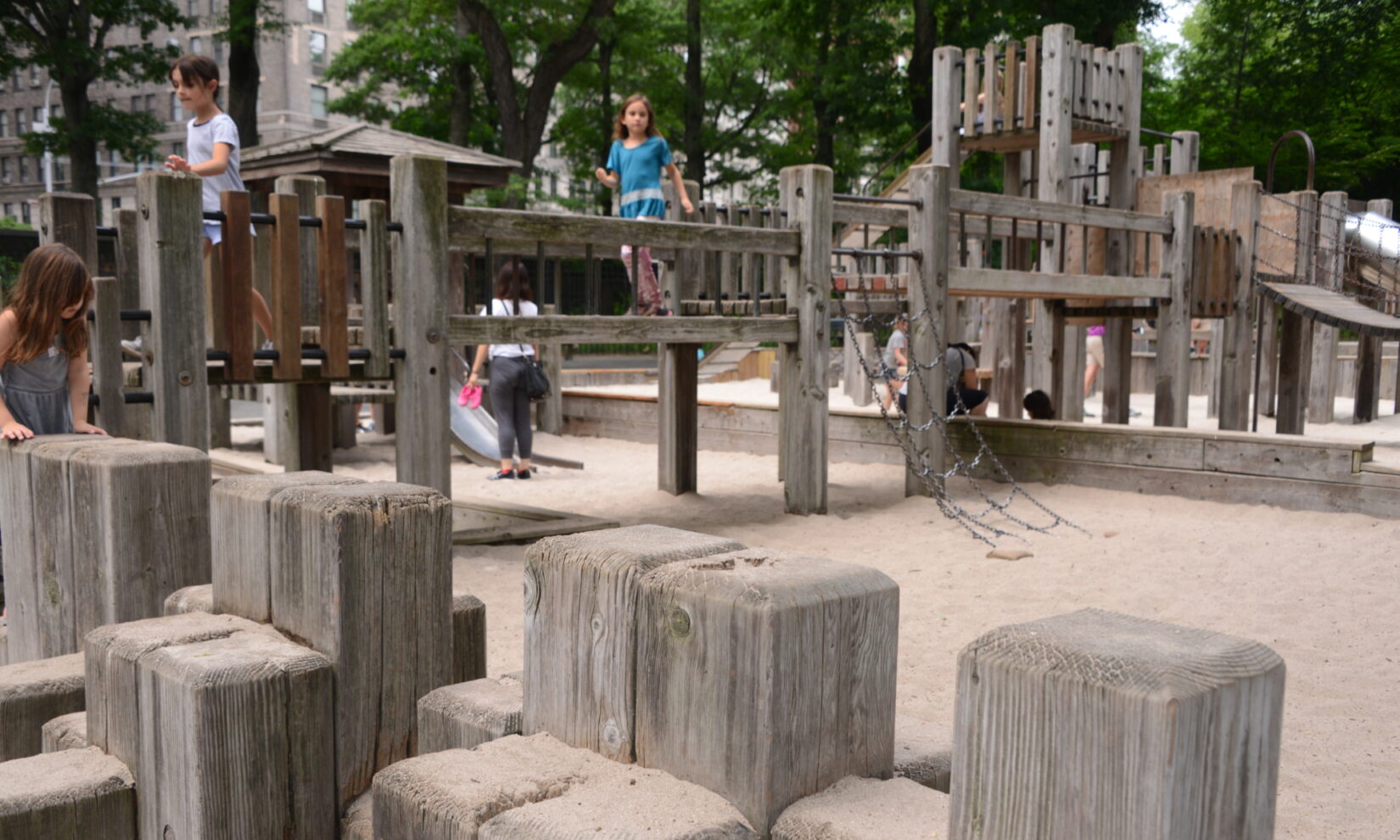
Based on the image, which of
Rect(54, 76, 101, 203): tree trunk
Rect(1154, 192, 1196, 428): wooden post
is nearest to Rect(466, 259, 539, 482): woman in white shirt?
Rect(1154, 192, 1196, 428): wooden post

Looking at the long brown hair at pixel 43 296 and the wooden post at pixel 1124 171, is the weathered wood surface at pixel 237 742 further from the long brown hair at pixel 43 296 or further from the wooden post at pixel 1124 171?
the wooden post at pixel 1124 171

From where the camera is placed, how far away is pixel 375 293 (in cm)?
588

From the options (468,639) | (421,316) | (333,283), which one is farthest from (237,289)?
(468,639)

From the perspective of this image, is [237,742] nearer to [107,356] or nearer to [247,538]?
[247,538]

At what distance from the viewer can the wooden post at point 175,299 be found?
4996 millimetres

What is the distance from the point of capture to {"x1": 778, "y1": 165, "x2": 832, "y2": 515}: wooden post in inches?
311

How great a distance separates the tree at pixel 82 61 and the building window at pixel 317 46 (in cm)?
2736

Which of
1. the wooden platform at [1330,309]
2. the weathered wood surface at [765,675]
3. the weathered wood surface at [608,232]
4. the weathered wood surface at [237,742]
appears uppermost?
the weathered wood surface at [608,232]

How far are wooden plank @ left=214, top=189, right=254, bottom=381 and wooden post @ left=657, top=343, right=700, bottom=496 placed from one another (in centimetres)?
395

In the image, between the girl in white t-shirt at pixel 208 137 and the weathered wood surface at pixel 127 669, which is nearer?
the weathered wood surface at pixel 127 669

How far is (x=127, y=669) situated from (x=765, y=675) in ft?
4.07

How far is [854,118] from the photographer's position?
26234 millimetres

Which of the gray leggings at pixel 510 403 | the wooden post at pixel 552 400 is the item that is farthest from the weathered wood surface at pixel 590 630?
the wooden post at pixel 552 400

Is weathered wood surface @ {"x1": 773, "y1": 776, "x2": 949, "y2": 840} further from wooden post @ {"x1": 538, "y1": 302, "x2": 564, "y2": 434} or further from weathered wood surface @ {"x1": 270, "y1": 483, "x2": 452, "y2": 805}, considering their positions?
wooden post @ {"x1": 538, "y1": 302, "x2": 564, "y2": 434}
